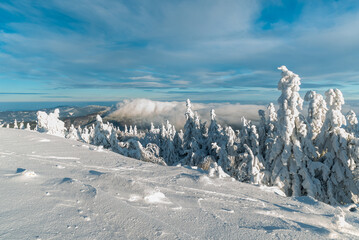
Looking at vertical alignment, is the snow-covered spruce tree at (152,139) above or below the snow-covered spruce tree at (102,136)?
below

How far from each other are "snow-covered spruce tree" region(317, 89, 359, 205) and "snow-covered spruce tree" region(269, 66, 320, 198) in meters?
1.35

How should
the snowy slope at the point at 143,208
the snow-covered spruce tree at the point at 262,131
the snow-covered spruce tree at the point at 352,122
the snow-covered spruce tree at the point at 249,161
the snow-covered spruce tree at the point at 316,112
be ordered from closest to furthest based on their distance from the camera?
the snowy slope at the point at 143,208
the snow-covered spruce tree at the point at 249,161
the snow-covered spruce tree at the point at 316,112
the snow-covered spruce tree at the point at 352,122
the snow-covered spruce tree at the point at 262,131

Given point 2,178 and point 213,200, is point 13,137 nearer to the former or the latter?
point 2,178

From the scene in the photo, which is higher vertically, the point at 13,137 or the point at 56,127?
the point at 13,137

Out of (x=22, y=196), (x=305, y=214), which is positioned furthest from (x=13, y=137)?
(x=305, y=214)

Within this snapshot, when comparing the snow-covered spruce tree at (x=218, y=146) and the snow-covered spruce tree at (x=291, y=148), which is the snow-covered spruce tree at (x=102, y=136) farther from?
the snow-covered spruce tree at (x=291, y=148)

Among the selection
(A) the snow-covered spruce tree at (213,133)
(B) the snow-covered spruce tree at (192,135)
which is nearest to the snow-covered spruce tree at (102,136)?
(B) the snow-covered spruce tree at (192,135)

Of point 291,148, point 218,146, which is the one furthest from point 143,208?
point 218,146

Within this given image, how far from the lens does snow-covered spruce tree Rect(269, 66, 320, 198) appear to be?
13545 mm

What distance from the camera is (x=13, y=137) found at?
8055mm

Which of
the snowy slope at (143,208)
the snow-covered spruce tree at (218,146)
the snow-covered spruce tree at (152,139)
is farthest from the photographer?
the snow-covered spruce tree at (152,139)

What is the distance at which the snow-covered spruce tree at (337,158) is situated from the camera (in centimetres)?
1366

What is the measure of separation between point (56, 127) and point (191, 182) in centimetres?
3245

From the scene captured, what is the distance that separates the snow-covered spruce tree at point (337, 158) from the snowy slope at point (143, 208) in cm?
1090
